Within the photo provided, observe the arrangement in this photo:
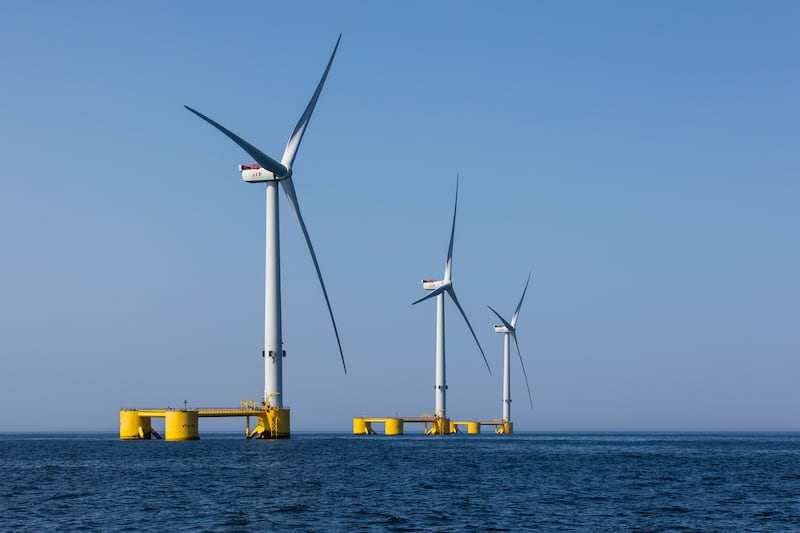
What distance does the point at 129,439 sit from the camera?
15800cm

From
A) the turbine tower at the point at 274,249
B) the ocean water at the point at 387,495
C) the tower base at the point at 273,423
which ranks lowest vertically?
the ocean water at the point at 387,495

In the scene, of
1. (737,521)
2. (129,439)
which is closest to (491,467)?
(737,521)

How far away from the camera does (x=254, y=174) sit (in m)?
140

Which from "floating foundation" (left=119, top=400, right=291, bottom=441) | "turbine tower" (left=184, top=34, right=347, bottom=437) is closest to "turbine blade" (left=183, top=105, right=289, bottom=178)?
"turbine tower" (left=184, top=34, right=347, bottom=437)

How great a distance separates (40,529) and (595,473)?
57494 mm

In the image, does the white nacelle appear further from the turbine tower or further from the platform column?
the platform column

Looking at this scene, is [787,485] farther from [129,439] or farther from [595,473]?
[129,439]

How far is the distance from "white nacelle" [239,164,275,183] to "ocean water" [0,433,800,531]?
47890mm

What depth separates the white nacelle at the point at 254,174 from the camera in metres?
138

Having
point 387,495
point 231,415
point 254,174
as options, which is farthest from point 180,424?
point 387,495

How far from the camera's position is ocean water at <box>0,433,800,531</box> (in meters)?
50.5

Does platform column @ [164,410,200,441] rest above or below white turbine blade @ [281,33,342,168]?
below

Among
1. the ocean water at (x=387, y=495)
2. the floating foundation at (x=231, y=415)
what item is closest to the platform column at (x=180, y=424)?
the floating foundation at (x=231, y=415)

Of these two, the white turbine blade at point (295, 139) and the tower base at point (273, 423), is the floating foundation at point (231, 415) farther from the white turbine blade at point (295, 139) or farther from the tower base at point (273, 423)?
the white turbine blade at point (295, 139)
